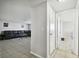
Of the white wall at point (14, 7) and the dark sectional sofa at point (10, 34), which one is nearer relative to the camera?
the white wall at point (14, 7)

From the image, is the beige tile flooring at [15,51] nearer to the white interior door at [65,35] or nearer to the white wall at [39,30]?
the white wall at [39,30]

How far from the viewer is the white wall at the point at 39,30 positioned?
2.67 meters

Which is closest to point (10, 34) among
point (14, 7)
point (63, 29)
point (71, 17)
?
point (14, 7)

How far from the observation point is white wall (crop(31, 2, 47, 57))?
2.67 metres

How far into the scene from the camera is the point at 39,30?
2.90 metres

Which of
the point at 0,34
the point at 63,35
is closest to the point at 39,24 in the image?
the point at 63,35

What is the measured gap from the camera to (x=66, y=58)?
273 centimetres

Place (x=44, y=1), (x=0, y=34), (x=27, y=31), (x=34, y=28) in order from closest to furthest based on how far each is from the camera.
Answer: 1. (x=44, y=1)
2. (x=34, y=28)
3. (x=0, y=34)
4. (x=27, y=31)

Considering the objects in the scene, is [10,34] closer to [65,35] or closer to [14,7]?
[14,7]

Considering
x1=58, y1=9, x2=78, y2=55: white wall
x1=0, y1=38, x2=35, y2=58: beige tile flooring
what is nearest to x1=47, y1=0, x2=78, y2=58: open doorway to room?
x1=58, y1=9, x2=78, y2=55: white wall

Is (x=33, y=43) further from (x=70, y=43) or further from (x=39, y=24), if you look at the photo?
(x=70, y=43)

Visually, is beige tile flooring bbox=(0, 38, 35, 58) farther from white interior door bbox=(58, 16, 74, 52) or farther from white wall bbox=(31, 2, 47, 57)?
white interior door bbox=(58, 16, 74, 52)

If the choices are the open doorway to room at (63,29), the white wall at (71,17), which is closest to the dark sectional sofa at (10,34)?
the open doorway to room at (63,29)

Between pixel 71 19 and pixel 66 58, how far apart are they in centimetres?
197
